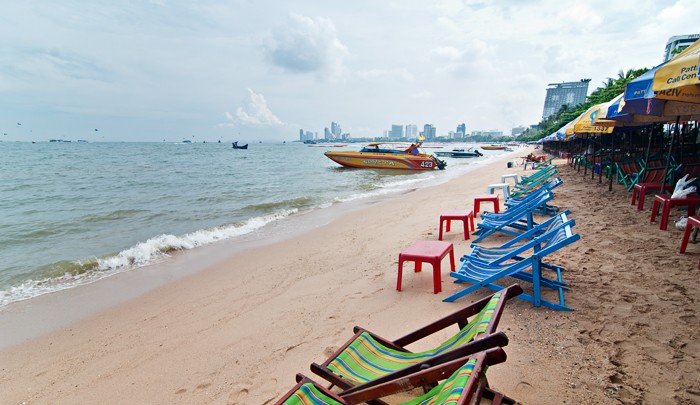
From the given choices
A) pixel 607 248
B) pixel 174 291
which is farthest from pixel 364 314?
pixel 607 248

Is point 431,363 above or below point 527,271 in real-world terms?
above

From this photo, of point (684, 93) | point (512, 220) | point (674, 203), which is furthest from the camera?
point (512, 220)

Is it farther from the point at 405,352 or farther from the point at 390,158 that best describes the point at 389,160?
the point at 405,352

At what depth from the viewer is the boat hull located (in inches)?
1029

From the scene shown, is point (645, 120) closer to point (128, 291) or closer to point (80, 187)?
point (128, 291)

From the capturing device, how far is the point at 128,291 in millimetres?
5523

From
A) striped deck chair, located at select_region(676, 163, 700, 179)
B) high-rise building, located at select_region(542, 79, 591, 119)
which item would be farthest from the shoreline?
high-rise building, located at select_region(542, 79, 591, 119)

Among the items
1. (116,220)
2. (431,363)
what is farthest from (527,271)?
(116,220)

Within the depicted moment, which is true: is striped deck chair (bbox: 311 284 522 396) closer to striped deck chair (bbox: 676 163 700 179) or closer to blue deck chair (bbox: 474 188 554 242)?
blue deck chair (bbox: 474 188 554 242)

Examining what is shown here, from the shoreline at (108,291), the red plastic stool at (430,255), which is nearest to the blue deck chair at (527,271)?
the red plastic stool at (430,255)

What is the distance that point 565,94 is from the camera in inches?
6353

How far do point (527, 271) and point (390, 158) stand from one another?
22.3 m

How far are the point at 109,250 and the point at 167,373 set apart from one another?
601cm

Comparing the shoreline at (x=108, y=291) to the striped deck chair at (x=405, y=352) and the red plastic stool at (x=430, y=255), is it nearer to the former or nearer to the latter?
the red plastic stool at (x=430, y=255)
